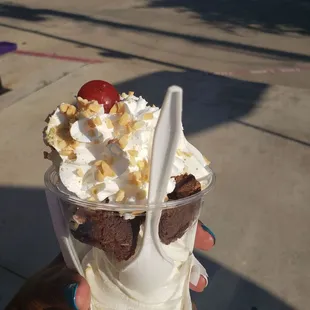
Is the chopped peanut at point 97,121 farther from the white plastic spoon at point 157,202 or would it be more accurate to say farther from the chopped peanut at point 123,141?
the white plastic spoon at point 157,202

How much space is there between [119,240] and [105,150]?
0.25 m

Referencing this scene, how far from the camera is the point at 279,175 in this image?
369cm

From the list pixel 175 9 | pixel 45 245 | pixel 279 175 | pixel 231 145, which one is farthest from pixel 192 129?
pixel 175 9

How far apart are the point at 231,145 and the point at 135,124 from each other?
9.24ft

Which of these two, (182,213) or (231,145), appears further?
(231,145)

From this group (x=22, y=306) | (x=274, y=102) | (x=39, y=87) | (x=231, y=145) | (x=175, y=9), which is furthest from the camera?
(x=175, y=9)

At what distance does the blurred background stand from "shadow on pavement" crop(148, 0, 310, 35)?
0.18 ft

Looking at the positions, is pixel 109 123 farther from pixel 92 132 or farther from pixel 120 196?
pixel 120 196

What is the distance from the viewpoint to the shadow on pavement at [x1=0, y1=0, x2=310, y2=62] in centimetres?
723

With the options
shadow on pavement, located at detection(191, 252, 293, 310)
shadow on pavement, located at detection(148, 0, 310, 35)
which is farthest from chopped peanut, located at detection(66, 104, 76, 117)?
shadow on pavement, located at detection(148, 0, 310, 35)

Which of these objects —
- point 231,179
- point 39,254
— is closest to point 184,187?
point 39,254

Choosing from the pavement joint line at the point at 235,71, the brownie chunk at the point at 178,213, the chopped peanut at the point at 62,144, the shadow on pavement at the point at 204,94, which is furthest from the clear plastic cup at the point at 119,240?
the pavement joint line at the point at 235,71

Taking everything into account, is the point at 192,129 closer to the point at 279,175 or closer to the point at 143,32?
the point at 279,175

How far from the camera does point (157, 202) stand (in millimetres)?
1273
